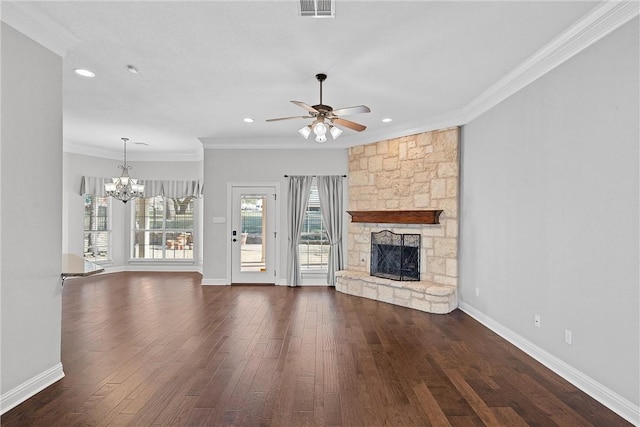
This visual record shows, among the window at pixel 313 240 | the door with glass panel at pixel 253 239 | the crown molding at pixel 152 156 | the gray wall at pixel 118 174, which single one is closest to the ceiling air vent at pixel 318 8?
the window at pixel 313 240

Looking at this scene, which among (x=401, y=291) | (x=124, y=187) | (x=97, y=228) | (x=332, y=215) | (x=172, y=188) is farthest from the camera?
(x=172, y=188)

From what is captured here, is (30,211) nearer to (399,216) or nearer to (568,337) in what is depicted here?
(568,337)

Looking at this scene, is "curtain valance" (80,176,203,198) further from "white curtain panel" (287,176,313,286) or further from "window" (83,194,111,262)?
"white curtain panel" (287,176,313,286)

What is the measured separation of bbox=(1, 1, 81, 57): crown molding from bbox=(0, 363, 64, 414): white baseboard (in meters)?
2.59

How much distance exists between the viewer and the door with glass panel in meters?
6.80

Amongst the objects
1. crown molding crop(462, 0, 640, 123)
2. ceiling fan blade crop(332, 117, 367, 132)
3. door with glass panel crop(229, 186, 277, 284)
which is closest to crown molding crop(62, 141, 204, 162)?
door with glass panel crop(229, 186, 277, 284)

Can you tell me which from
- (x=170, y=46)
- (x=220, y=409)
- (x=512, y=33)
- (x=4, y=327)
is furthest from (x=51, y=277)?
(x=512, y=33)

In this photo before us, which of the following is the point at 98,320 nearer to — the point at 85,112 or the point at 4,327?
the point at 4,327

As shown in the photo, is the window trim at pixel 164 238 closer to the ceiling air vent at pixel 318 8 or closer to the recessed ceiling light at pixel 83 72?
the recessed ceiling light at pixel 83 72

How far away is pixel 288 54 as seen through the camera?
321cm

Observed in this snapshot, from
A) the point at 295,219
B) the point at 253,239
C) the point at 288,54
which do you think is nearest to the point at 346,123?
the point at 288,54

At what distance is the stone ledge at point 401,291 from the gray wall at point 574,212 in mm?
663

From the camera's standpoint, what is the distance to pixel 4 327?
Result: 2.42 metres

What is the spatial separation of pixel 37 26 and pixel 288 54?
193 centimetres
